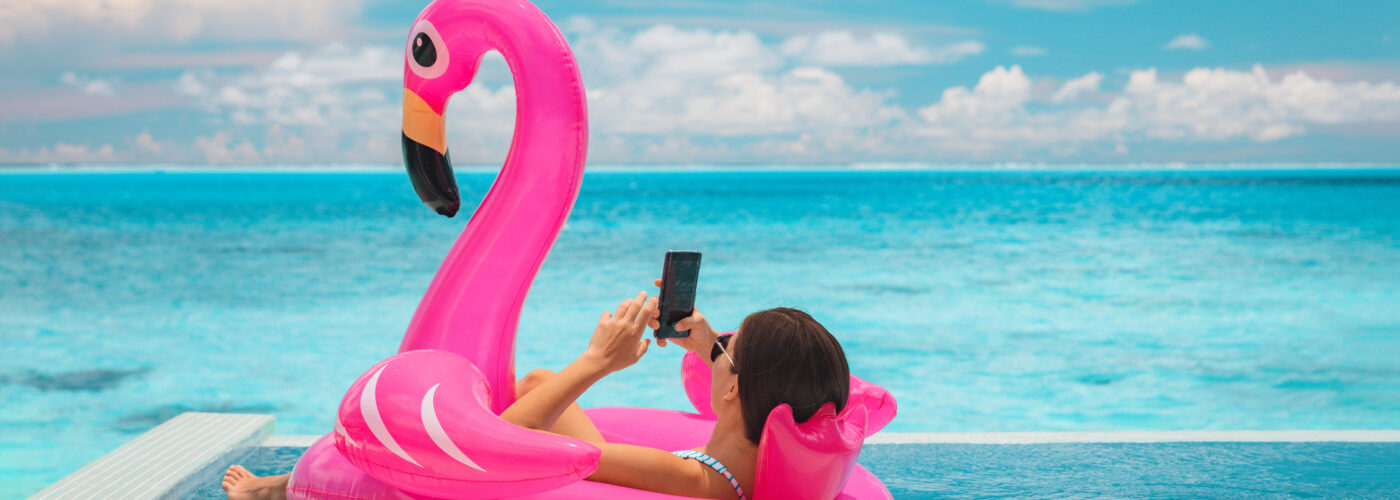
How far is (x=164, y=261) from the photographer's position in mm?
12070

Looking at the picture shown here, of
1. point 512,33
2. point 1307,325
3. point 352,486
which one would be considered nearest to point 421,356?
point 352,486

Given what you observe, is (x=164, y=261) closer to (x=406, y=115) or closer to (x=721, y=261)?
(x=721, y=261)

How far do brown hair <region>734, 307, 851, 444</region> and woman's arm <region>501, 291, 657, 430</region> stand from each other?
17cm

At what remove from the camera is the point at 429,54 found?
1.70 metres

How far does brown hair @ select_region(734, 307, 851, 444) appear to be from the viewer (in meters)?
1.49

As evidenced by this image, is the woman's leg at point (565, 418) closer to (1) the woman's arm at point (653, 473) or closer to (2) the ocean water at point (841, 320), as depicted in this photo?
(1) the woman's arm at point (653, 473)

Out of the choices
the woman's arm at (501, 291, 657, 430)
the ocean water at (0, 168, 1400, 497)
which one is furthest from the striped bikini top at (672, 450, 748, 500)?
the ocean water at (0, 168, 1400, 497)

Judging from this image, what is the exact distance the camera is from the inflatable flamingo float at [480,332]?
1.39m

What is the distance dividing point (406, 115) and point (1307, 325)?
7.15 m

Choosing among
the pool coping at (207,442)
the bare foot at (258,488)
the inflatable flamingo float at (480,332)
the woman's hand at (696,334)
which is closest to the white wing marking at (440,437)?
the inflatable flamingo float at (480,332)

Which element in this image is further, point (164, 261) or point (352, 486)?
point (164, 261)

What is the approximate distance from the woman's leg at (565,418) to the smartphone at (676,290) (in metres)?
0.26

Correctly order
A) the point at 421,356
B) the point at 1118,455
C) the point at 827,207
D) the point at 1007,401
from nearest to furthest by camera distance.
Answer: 1. the point at 421,356
2. the point at 1118,455
3. the point at 1007,401
4. the point at 827,207

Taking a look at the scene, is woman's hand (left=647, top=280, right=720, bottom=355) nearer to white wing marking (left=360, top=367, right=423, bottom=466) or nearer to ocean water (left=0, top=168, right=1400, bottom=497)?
white wing marking (left=360, top=367, right=423, bottom=466)
